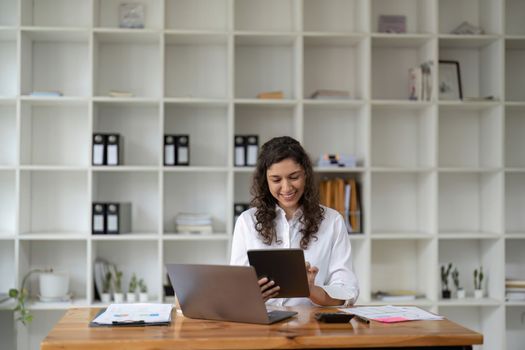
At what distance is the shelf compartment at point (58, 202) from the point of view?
14.6ft

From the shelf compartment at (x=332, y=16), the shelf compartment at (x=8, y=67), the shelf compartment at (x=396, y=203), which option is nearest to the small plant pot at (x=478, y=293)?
the shelf compartment at (x=396, y=203)

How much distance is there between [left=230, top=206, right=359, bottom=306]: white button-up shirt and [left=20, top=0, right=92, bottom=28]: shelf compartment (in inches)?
92.5

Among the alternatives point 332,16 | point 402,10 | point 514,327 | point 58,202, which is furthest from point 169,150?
point 514,327

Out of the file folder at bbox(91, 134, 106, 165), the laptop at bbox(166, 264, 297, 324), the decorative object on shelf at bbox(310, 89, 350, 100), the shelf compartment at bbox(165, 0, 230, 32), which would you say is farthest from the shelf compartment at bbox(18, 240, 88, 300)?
the laptop at bbox(166, 264, 297, 324)

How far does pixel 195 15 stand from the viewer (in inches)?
179

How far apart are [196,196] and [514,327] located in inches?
94.2

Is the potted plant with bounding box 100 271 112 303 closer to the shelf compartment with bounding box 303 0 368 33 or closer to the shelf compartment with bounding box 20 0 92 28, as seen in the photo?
the shelf compartment with bounding box 20 0 92 28

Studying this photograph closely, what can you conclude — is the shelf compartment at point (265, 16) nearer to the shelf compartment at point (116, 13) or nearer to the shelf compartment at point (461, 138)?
the shelf compartment at point (116, 13)

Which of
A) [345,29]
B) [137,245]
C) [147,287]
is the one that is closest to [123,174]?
[137,245]

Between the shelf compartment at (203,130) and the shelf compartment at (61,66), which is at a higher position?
the shelf compartment at (61,66)

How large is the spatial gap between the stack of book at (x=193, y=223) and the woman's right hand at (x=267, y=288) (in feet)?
6.93

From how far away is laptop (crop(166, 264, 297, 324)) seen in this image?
213 cm

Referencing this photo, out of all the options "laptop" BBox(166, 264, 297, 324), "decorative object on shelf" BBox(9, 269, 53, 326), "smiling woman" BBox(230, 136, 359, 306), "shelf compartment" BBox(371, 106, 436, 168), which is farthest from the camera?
"shelf compartment" BBox(371, 106, 436, 168)

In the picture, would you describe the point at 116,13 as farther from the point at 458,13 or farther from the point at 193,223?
the point at 458,13
